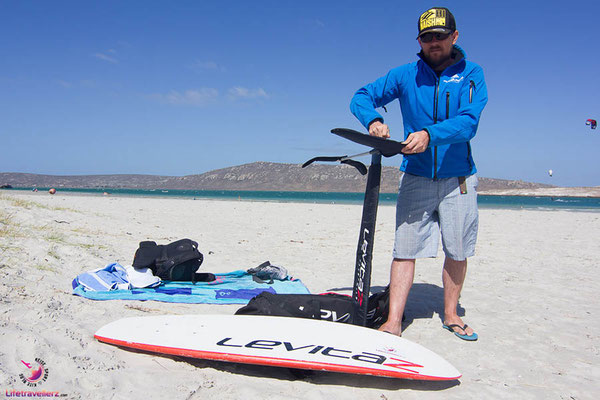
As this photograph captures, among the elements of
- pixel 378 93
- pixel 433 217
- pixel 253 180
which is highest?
pixel 253 180

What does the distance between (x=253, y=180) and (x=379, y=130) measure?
106 meters

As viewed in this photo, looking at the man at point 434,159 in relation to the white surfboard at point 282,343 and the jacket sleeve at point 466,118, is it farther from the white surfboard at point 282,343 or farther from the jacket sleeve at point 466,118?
the white surfboard at point 282,343

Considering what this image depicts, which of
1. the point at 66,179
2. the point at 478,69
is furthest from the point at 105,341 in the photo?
the point at 66,179

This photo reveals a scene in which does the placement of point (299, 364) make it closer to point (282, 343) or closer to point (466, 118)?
point (282, 343)

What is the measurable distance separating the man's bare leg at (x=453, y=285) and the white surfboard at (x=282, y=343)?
80 centimetres

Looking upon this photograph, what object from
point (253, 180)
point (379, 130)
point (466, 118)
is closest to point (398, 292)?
point (379, 130)

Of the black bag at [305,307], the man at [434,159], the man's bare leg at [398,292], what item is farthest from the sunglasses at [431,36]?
the black bag at [305,307]

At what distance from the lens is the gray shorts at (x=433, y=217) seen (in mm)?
2791

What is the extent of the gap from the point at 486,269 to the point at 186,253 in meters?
4.09

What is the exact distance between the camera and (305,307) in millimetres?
2693

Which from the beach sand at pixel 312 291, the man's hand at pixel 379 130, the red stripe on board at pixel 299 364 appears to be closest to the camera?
the beach sand at pixel 312 291

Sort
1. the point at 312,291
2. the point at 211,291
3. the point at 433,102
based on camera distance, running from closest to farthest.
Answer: the point at 433,102, the point at 211,291, the point at 312,291

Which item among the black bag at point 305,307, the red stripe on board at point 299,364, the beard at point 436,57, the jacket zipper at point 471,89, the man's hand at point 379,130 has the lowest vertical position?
the red stripe on board at point 299,364

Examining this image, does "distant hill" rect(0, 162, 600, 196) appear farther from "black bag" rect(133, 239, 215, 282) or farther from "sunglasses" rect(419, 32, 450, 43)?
"sunglasses" rect(419, 32, 450, 43)
